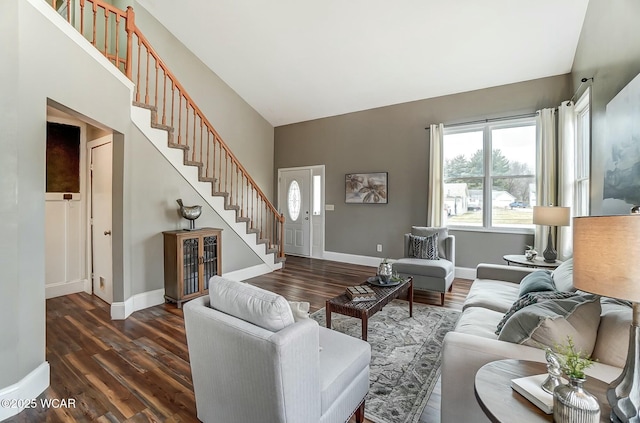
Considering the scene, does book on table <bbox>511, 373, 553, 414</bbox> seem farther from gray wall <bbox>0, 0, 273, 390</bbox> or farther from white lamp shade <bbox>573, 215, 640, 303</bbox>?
gray wall <bbox>0, 0, 273, 390</bbox>

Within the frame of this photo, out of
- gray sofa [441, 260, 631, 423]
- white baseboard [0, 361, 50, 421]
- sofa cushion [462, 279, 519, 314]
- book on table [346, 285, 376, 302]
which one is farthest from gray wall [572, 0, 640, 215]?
white baseboard [0, 361, 50, 421]

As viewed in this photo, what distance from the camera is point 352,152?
6.11 meters

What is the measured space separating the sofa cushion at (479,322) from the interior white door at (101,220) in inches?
153

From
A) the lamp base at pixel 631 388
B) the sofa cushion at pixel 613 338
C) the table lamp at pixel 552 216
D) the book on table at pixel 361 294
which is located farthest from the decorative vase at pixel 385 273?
the lamp base at pixel 631 388

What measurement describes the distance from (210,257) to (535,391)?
3.76 m

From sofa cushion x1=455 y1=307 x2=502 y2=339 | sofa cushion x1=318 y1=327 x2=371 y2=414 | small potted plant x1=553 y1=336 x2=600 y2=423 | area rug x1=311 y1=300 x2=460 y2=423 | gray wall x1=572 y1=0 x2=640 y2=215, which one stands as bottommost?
area rug x1=311 y1=300 x2=460 y2=423

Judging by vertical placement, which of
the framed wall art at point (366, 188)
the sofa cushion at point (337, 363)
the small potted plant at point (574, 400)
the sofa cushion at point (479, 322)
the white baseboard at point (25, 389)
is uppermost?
the framed wall art at point (366, 188)

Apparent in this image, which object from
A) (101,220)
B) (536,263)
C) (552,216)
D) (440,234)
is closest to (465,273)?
(440,234)

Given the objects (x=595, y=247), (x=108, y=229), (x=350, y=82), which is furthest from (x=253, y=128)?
(x=595, y=247)

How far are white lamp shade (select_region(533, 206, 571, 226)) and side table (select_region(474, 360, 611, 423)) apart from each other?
2689 mm

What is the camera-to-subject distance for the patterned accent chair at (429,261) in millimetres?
3750

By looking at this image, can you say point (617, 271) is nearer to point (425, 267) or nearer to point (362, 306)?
point (362, 306)

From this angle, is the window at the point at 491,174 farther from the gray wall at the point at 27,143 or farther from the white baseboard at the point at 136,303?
the gray wall at the point at 27,143

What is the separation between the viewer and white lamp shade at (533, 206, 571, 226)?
10.8 ft
